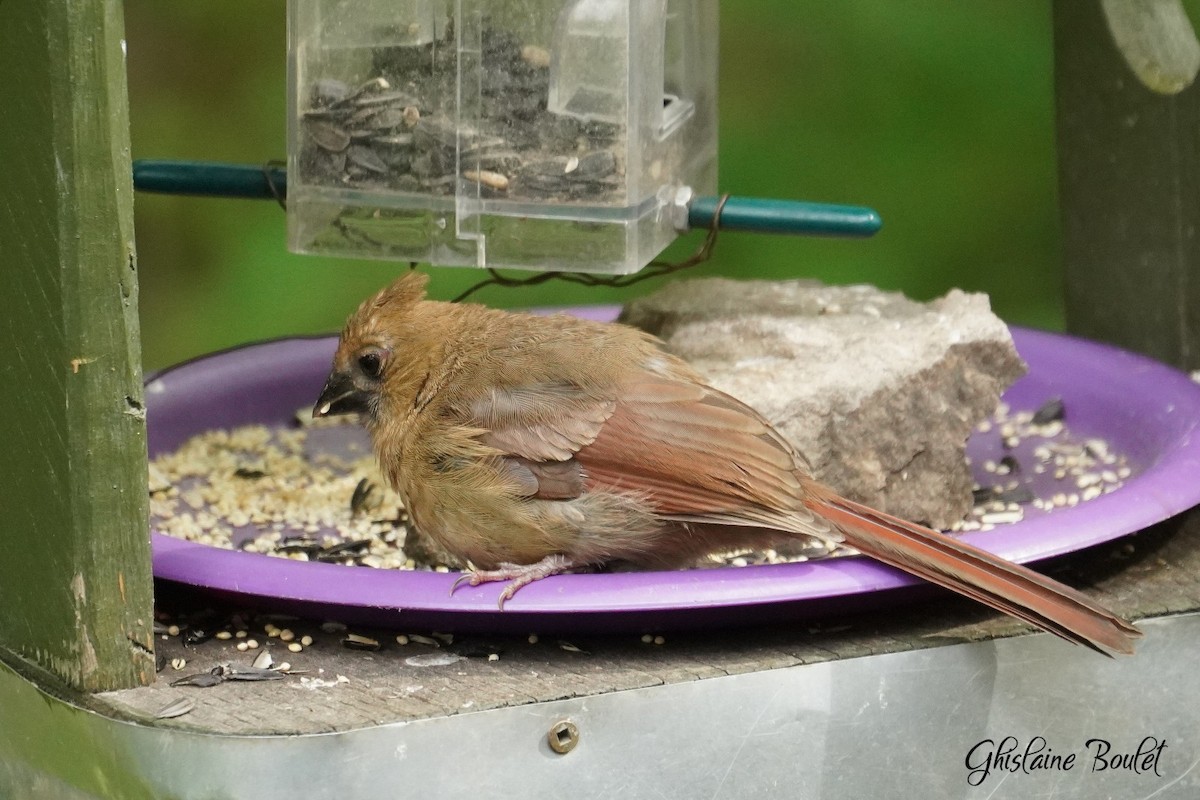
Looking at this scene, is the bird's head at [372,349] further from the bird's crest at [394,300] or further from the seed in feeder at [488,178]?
the seed in feeder at [488,178]

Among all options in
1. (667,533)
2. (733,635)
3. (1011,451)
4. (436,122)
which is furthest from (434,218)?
(1011,451)

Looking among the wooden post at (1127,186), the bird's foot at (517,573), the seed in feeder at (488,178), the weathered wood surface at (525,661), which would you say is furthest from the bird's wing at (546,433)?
the wooden post at (1127,186)

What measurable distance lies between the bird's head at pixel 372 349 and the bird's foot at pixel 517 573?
0.49 metres

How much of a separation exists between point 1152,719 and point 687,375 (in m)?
0.96

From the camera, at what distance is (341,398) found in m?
3.18

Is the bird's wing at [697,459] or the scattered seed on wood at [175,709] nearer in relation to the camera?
the scattered seed on wood at [175,709]

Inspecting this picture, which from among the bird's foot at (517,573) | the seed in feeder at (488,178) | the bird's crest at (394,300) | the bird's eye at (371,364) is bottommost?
the bird's foot at (517,573)

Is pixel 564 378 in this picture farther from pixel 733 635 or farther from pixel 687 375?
pixel 733 635

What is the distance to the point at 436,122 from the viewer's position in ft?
10.1

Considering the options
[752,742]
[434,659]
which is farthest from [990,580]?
[434,659]

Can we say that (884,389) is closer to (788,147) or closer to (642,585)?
(642,585)

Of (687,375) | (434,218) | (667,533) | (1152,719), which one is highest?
(434,218)

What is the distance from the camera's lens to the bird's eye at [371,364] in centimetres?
314

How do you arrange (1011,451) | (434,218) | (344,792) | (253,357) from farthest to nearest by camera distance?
(253,357) → (1011,451) → (434,218) → (344,792)
